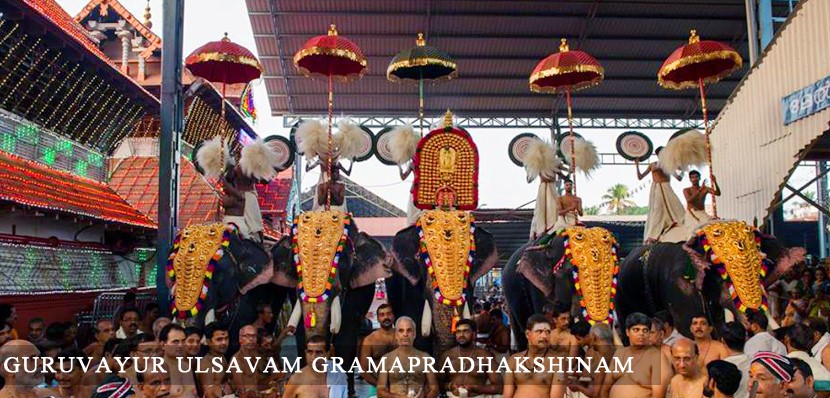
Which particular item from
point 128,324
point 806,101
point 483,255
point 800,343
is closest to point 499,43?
point 806,101

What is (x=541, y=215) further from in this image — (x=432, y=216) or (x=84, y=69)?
(x=84, y=69)

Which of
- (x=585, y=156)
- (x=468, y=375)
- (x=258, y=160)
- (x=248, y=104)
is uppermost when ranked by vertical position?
(x=248, y=104)

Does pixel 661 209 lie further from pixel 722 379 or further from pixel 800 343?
pixel 722 379

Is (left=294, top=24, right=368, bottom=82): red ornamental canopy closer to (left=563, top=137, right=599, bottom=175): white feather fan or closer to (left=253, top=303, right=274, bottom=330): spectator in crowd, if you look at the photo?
(left=563, top=137, right=599, bottom=175): white feather fan

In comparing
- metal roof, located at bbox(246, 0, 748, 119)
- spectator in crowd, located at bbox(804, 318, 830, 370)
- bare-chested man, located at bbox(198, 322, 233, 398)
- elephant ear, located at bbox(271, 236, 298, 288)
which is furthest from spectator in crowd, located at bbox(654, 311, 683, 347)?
metal roof, located at bbox(246, 0, 748, 119)

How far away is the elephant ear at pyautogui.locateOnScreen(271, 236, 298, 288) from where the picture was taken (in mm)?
6629

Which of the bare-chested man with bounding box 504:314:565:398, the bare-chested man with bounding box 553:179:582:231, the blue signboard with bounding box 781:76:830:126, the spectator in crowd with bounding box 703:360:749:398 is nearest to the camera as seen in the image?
the spectator in crowd with bounding box 703:360:749:398

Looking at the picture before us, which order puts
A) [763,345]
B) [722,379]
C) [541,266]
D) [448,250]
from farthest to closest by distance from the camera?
[541,266] < [448,250] < [763,345] < [722,379]

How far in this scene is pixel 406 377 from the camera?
4.72 metres

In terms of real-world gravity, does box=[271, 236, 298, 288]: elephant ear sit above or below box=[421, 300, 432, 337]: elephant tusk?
above

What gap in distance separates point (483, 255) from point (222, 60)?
395 cm

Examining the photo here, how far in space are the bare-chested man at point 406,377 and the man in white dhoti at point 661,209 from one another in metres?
4.11

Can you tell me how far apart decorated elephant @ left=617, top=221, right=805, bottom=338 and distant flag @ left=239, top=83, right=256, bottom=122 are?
1404 cm

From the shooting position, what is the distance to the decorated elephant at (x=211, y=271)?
21.4 feet
